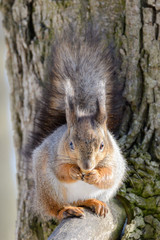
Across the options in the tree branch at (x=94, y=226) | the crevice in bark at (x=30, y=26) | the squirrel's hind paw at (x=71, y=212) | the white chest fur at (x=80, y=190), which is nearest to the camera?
the tree branch at (x=94, y=226)

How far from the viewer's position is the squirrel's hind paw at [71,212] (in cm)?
171

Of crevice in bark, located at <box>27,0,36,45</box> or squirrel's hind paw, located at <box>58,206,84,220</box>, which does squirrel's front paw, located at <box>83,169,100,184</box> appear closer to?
squirrel's hind paw, located at <box>58,206,84,220</box>

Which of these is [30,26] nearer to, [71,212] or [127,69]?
[127,69]

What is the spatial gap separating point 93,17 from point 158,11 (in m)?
0.33

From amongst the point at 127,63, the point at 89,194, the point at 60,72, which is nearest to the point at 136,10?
the point at 127,63

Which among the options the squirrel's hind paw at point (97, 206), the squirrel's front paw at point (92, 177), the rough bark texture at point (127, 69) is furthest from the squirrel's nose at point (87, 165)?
the rough bark texture at point (127, 69)

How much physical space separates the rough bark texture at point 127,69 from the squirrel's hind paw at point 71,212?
0.23m

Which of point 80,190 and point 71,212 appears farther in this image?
point 80,190

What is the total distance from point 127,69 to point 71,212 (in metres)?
0.76

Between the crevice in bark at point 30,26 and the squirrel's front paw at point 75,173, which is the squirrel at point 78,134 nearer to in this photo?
the squirrel's front paw at point 75,173

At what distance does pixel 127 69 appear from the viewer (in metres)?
2.01

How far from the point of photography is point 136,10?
1927mm

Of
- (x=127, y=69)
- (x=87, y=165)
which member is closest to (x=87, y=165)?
(x=87, y=165)

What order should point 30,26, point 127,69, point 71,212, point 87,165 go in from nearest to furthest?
point 87,165 < point 71,212 < point 127,69 < point 30,26
